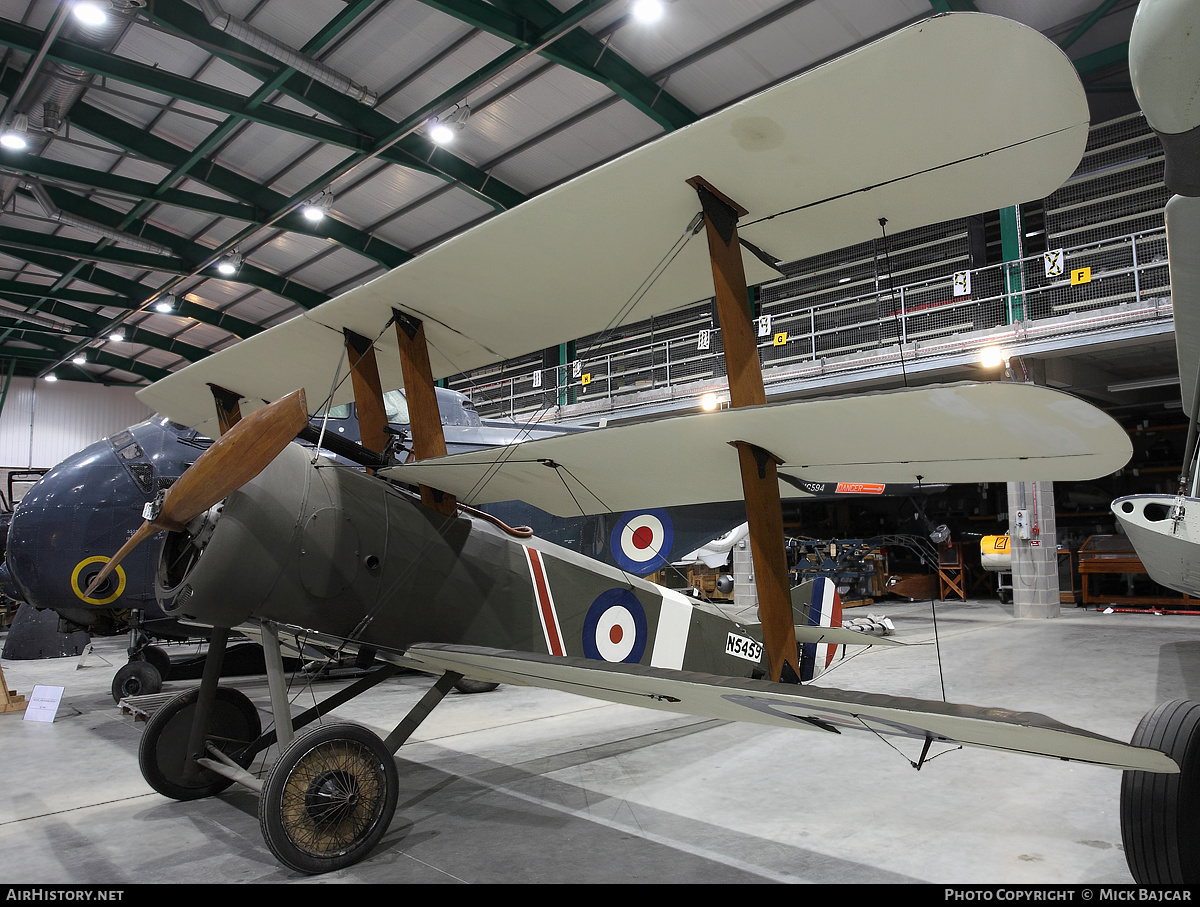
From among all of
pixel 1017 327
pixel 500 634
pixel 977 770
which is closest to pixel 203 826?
pixel 500 634

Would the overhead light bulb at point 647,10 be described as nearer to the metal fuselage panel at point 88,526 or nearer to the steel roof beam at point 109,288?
the metal fuselage panel at point 88,526

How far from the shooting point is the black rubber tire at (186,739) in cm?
383

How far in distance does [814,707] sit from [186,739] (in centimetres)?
346

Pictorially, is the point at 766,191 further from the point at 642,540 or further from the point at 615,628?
the point at 642,540

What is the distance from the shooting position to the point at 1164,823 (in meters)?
2.31

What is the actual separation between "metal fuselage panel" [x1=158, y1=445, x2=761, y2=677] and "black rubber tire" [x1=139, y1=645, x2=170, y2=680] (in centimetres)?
437

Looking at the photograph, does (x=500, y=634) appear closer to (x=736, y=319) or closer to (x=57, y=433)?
(x=736, y=319)

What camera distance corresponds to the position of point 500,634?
13.4ft

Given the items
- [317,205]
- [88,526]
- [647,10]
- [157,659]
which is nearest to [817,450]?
[88,526]

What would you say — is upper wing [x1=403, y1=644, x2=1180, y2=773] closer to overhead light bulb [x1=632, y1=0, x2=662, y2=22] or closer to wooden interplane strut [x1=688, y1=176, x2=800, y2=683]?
wooden interplane strut [x1=688, y1=176, x2=800, y2=683]

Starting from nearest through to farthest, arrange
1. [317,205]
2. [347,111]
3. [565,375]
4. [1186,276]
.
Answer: [1186,276], [347,111], [317,205], [565,375]

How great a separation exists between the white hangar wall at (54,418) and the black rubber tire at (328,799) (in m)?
30.2

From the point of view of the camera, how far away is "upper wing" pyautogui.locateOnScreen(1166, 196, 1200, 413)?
303 centimetres

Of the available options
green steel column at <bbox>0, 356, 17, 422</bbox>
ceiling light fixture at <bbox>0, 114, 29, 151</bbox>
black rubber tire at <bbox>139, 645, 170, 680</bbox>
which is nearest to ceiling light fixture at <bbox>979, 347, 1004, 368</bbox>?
black rubber tire at <bbox>139, 645, 170, 680</bbox>
